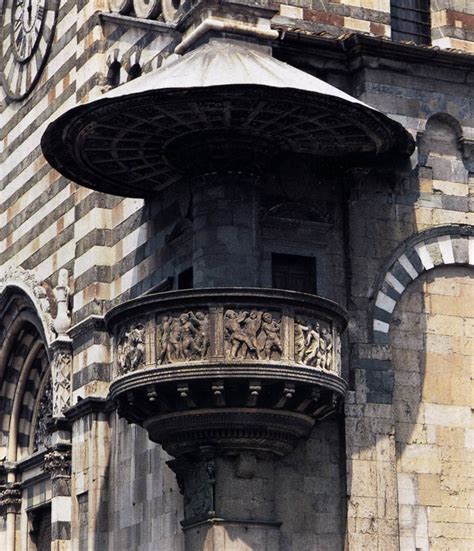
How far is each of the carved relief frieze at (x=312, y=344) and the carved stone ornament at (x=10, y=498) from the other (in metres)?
9.48

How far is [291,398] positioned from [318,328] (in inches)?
38.8

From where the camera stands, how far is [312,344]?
22.2 metres

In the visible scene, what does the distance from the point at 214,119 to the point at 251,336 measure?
9.35 feet

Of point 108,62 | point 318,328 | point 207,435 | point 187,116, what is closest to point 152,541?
point 207,435

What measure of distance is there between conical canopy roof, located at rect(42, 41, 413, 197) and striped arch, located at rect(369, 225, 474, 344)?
1.40 m

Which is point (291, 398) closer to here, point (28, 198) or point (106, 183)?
point (106, 183)

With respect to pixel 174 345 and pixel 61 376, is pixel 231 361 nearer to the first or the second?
pixel 174 345

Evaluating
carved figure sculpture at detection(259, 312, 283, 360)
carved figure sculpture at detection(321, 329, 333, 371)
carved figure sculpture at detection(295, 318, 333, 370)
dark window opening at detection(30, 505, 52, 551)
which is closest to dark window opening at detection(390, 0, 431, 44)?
carved figure sculpture at detection(321, 329, 333, 371)

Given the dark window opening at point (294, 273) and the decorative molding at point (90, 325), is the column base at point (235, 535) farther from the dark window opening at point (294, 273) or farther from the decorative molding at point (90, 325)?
the decorative molding at point (90, 325)

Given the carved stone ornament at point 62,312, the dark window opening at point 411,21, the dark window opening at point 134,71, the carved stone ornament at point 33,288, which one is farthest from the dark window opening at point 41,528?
the dark window opening at point 411,21

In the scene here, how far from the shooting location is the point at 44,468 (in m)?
27.9

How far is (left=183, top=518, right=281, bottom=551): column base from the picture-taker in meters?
22.1

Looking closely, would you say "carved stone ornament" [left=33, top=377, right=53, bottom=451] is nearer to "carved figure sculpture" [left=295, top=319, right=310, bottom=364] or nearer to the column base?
the column base

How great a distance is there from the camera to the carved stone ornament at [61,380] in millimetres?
27469
